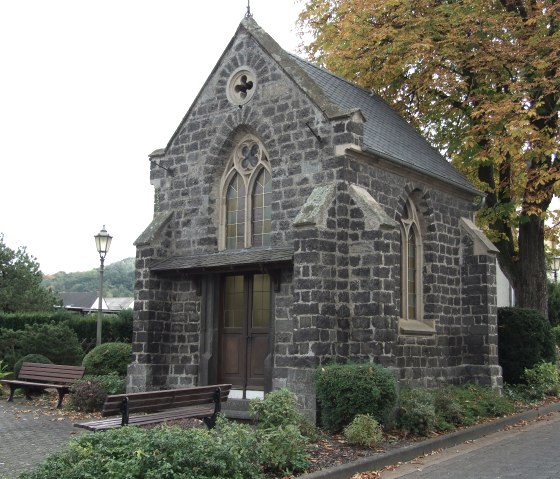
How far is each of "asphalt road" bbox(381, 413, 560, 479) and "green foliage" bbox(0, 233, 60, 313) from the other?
3232cm

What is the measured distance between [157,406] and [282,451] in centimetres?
195

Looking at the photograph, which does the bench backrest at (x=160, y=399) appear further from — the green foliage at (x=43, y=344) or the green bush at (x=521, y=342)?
the green foliage at (x=43, y=344)

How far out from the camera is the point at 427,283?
15.7 metres

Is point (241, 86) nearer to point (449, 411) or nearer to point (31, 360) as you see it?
point (449, 411)

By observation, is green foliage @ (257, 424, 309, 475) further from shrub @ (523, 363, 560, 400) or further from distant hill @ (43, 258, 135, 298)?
distant hill @ (43, 258, 135, 298)

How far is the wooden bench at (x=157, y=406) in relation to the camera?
8.88 meters

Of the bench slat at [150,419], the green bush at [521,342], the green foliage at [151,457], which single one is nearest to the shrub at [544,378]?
the green bush at [521,342]

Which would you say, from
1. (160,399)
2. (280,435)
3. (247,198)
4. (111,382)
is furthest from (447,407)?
(111,382)

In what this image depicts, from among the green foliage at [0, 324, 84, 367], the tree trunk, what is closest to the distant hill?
the green foliage at [0, 324, 84, 367]

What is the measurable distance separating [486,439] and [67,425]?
7.66 meters

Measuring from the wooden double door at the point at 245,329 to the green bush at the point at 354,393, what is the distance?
8.67ft

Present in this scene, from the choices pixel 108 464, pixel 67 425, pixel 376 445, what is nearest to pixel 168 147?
pixel 67 425

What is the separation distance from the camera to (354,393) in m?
11.1

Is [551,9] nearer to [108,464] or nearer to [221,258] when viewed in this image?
[221,258]
